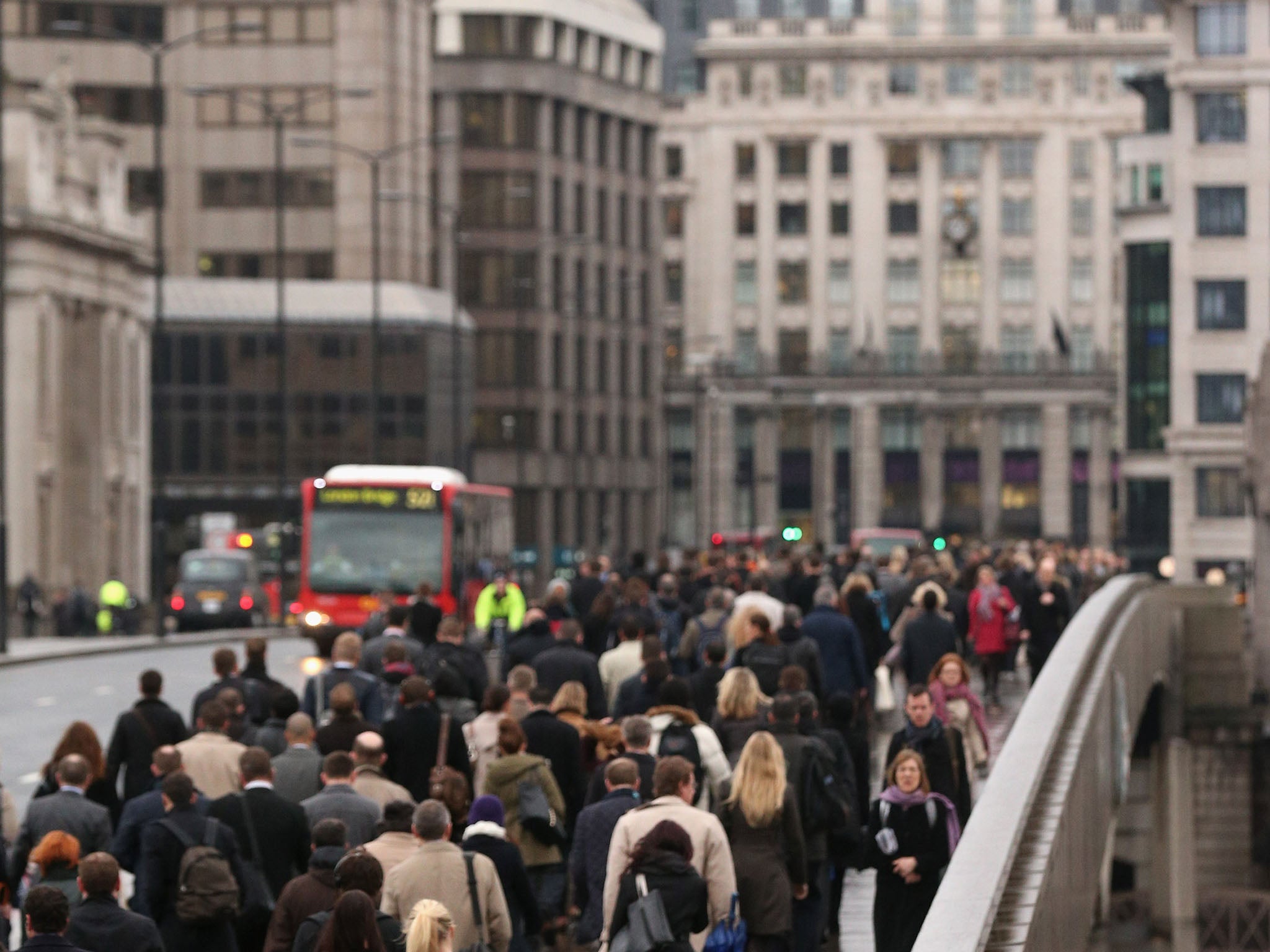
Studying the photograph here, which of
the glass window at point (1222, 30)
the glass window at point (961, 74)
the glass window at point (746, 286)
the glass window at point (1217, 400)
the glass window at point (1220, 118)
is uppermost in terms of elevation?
the glass window at point (961, 74)

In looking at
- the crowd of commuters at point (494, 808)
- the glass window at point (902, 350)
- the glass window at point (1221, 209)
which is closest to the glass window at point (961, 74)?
the glass window at point (902, 350)

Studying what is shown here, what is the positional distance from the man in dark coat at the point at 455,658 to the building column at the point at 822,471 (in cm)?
11337

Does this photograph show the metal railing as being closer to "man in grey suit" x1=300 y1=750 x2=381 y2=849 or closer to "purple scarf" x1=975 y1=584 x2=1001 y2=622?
"purple scarf" x1=975 y1=584 x2=1001 y2=622

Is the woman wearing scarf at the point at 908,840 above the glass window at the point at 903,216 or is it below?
below

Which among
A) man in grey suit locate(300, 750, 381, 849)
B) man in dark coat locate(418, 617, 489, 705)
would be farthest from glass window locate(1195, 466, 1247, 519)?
man in grey suit locate(300, 750, 381, 849)

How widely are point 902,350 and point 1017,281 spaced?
638cm

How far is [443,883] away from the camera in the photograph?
447 inches

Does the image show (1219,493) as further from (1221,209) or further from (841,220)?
(841,220)

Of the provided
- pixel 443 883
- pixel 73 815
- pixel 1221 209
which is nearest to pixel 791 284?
pixel 1221 209

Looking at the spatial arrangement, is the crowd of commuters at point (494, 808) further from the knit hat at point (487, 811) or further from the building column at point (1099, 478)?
the building column at point (1099, 478)

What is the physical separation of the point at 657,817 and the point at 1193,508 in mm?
80294

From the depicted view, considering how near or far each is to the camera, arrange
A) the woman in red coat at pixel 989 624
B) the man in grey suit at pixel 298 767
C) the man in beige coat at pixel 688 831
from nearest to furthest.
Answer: the man in beige coat at pixel 688 831, the man in grey suit at pixel 298 767, the woman in red coat at pixel 989 624

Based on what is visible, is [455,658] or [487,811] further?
[455,658]

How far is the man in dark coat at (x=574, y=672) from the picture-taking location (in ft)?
60.3
